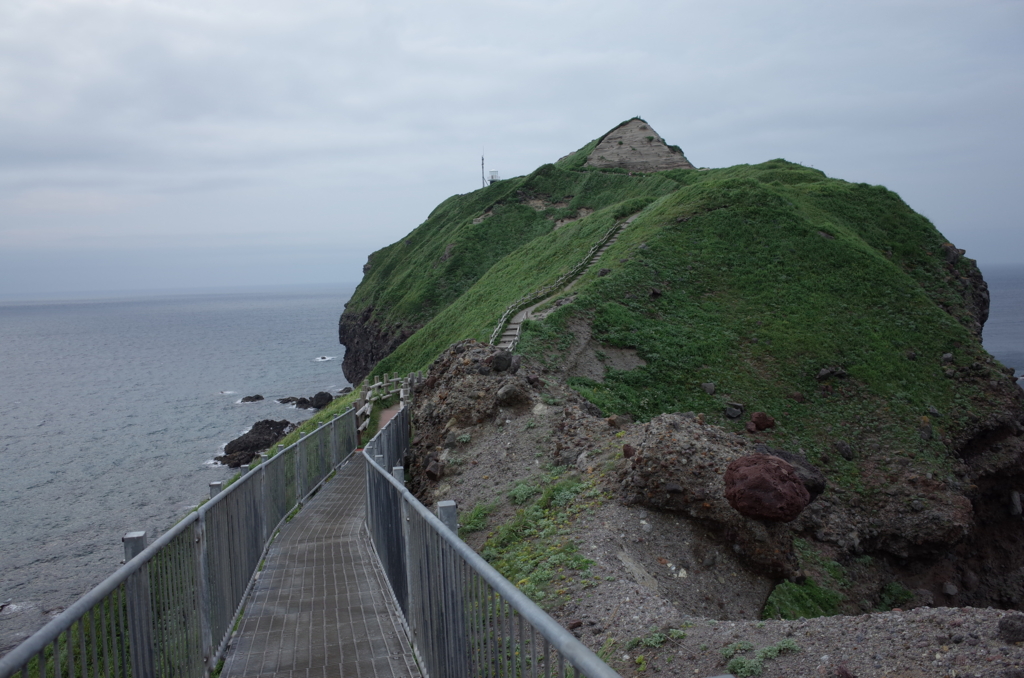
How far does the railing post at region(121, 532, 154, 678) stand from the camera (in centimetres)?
477

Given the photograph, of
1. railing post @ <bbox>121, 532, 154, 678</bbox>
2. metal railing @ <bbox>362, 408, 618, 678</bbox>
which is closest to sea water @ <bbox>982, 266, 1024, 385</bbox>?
metal railing @ <bbox>362, 408, 618, 678</bbox>

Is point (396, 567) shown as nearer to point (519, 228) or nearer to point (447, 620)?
point (447, 620)

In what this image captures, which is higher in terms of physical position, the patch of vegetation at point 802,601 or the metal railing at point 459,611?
the metal railing at point 459,611

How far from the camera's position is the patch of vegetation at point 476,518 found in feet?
42.7

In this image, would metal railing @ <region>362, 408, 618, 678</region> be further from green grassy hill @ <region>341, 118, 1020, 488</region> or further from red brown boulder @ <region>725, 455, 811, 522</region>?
green grassy hill @ <region>341, 118, 1020, 488</region>

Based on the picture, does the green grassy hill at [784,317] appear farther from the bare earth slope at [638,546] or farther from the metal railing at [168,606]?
the metal railing at [168,606]

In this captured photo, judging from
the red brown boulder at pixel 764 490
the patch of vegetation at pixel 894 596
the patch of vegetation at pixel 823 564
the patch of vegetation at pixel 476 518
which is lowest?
the patch of vegetation at pixel 894 596

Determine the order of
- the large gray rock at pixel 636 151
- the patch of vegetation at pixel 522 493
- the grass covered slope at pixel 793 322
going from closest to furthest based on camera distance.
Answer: the patch of vegetation at pixel 522 493, the grass covered slope at pixel 793 322, the large gray rock at pixel 636 151

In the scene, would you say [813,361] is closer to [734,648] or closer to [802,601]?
[802,601]

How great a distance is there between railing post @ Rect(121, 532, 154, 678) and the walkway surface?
2122mm

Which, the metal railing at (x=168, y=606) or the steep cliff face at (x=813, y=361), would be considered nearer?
the metal railing at (x=168, y=606)

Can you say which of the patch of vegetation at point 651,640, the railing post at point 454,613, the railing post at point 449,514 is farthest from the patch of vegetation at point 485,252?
the railing post at point 454,613

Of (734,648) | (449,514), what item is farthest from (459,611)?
(734,648)

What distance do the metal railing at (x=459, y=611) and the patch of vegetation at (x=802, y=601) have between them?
1020 cm
